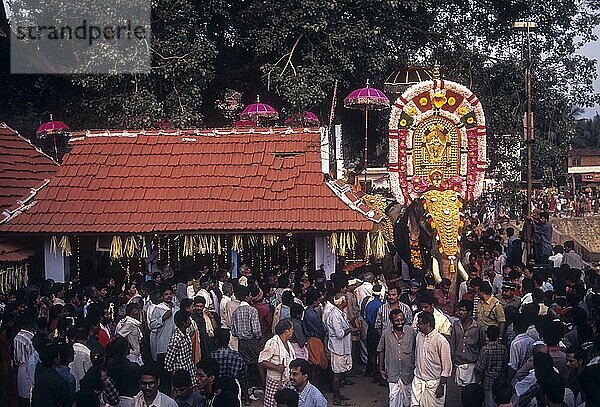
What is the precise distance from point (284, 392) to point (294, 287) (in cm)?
503

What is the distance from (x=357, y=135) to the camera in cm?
2527

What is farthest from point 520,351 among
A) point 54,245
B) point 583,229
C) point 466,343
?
point 583,229

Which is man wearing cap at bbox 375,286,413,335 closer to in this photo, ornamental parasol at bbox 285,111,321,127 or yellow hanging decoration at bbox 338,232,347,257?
yellow hanging decoration at bbox 338,232,347,257

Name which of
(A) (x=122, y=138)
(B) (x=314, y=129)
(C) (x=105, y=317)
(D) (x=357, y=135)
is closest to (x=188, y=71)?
(A) (x=122, y=138)

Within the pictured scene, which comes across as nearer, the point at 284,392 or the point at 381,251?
the point at 284,392

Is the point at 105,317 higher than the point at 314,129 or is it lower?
lower

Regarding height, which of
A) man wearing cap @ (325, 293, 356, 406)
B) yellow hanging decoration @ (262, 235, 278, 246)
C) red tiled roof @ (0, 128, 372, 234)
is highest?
red tiled roof @ (0, 128, 372, 234)

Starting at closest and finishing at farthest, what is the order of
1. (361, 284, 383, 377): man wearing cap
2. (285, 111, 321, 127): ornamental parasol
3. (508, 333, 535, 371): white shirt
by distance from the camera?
(508, 333, 535, 371): white shirt
(361, 284, 383, 377): man wearing cap
(285, 111, 321, 127): ornamental parasol

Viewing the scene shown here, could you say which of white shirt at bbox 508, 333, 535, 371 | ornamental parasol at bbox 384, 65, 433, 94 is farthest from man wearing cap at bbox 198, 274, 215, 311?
ornamental parasol at bbox 384, 65, 433, 94

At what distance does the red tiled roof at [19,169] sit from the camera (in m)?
15.6

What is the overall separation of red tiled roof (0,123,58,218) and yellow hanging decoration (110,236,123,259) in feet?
6.97

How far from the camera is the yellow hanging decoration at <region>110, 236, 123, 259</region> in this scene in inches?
570

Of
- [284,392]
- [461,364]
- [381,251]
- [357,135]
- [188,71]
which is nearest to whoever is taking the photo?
[284,392]

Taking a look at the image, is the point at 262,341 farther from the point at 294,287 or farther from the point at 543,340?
the point at 543,340
